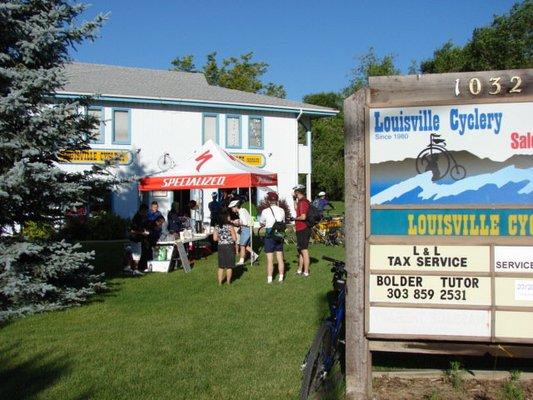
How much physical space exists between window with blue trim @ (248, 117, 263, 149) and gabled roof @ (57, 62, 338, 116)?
68 centimetres

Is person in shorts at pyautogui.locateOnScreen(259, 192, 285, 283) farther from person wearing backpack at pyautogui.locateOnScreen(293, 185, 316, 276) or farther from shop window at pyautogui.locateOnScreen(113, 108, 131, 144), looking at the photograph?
shop window at pyautogui.locateOnScreen(113, 108, 131, 144)

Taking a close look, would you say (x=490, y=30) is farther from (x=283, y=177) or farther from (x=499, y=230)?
(x=499, y=230)

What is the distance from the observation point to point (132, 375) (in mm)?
6098

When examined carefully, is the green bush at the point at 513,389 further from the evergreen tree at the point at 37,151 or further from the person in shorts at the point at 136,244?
the person in shorts at the point at 136,244

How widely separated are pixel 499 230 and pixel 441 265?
1.80ft

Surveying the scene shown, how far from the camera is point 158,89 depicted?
27062mm

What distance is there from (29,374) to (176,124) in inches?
815

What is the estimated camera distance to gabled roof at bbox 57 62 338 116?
25.2 m

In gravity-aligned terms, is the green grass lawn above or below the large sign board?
below

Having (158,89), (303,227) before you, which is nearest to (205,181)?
(303,227)

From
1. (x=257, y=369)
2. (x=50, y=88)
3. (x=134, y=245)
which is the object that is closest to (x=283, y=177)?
(x=134, y=245)

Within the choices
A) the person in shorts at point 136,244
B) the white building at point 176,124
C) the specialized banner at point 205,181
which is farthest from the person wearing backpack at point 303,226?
the white building at point 176,124

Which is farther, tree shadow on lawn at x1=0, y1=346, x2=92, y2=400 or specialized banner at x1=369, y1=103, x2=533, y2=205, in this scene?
tree shadow on lawn at x1=0, y1=346, x2=92, y2=400

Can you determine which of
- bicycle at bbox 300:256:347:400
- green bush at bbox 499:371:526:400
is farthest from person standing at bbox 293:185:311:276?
green bush at bbox 499:371:526:400
